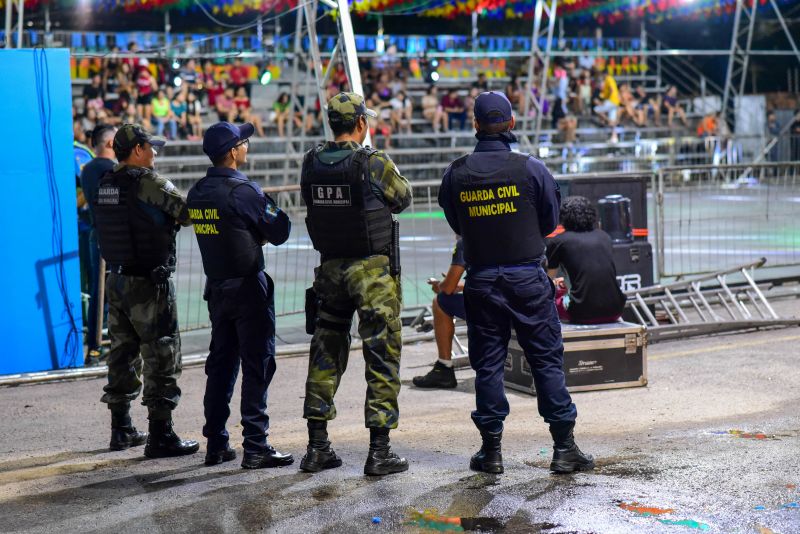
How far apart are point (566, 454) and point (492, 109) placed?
170 cm

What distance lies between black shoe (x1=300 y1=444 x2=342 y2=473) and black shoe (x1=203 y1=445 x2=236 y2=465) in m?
0.47

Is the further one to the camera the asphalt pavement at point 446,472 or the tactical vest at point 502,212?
the tactical vest at point 502,212

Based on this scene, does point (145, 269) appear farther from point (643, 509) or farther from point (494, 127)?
point (643, 509)

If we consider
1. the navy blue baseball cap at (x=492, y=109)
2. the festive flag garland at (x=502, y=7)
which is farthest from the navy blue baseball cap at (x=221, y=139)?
the festive flag garland at (x=502, y=7)

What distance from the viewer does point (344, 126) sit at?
5355mm

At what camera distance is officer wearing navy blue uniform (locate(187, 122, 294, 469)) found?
548 centimetres

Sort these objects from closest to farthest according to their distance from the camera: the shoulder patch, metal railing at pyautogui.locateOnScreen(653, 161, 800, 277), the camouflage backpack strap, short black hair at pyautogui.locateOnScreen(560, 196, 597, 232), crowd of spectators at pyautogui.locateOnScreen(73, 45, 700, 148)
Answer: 1. the camouflage backpack strap
2. the shoulder patch
3. short black hair at pyautogui.locateOnScreen(560, 196, 597, 232)
4. metal railing at pyautogui.locateOnScreen(653, 161, 800, 277)
5. crowd of spectators at pyautogui.locateOnScreen(73, 45, 700, 148)

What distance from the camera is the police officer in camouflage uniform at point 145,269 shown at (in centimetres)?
581

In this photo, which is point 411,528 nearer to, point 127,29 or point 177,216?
point 177,216

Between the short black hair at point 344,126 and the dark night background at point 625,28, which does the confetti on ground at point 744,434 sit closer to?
the short black hair at point 344,126

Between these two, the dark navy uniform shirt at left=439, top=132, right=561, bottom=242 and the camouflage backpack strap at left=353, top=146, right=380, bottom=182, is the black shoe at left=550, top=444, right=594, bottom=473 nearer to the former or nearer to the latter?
the dark navy uniform shirt at left=439, top=132, right=561, bottom=242

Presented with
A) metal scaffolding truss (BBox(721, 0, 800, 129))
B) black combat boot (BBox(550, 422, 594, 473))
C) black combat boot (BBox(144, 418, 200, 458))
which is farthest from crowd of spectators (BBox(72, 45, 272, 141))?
black combat boot (BBox(550, 422, 594, 473))

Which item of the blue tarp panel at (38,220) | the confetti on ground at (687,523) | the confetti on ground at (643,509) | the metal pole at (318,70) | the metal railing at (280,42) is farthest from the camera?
the metal railing at (280,42)

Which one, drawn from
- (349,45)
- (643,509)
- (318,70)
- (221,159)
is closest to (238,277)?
(221,159)
